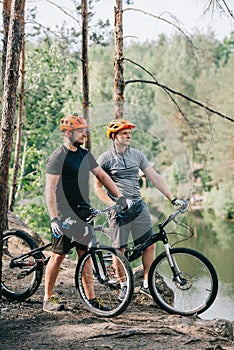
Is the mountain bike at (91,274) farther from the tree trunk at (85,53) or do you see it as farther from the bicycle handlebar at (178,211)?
the tree trunk at (85,53)

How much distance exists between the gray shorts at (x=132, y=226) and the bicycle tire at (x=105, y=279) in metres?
0.26

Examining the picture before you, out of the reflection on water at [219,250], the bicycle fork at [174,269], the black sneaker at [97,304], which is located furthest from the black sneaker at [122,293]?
the reflection on water at [219,250]

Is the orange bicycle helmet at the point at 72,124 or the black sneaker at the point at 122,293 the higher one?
the orange bicycle helmet at the point at 72,124

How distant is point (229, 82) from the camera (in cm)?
4538

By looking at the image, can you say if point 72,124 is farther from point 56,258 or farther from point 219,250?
point 219,250

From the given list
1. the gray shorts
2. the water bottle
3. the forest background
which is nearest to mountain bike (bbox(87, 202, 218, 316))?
the gray shorts

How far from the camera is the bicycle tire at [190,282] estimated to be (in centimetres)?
588

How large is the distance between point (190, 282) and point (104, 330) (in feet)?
3.45

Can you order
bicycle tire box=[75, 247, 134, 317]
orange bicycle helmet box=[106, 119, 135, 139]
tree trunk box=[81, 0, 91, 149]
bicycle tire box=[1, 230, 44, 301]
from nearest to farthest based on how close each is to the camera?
bicycle tire box=[75, 247, 134, 317] → orange bicycle helmet box=[106, 119, 135, 139] → bicycle tire box=[1, 230, 44, 301] → tree trunk box=[81, 0, 91, 149]

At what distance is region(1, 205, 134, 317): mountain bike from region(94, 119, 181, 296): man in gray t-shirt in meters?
0.29

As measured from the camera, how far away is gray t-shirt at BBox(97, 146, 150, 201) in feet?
20.7

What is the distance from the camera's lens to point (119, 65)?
967cm

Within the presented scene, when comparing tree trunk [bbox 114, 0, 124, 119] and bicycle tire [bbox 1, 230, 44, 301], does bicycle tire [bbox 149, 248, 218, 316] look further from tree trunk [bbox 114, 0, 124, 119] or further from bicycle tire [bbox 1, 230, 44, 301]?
tree trunk [bbox 114, 0, 124, 119]

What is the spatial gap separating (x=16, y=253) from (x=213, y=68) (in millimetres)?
51491
